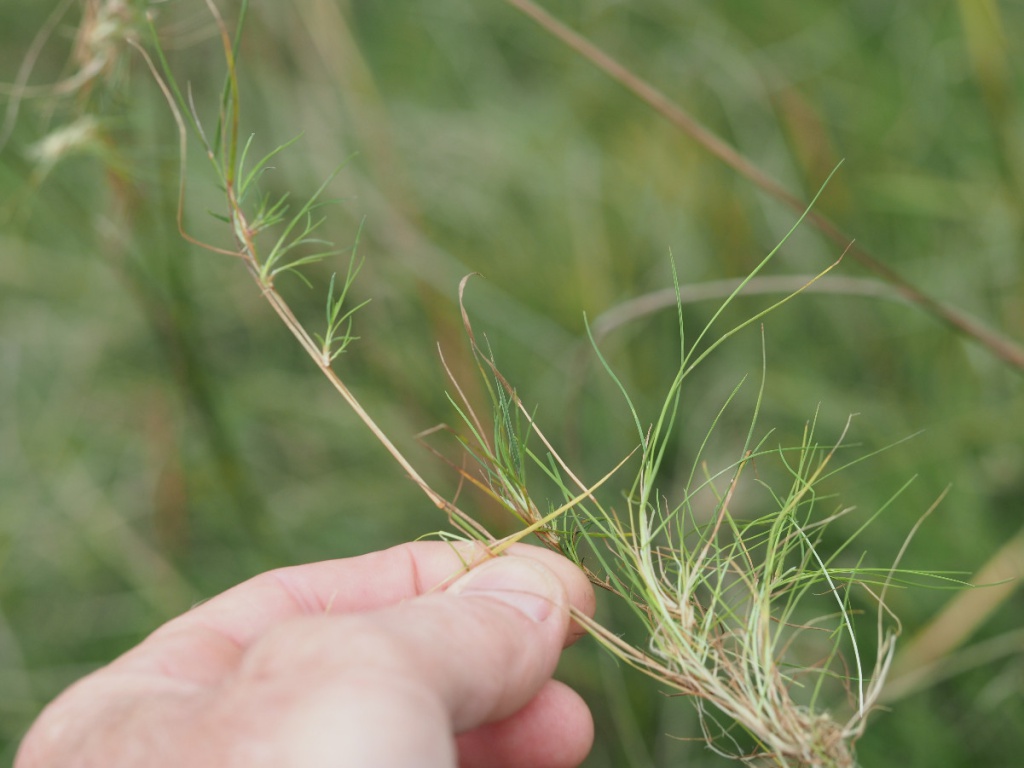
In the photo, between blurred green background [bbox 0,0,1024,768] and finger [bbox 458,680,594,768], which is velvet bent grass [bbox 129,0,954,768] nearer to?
finger [bbox 458,680,594,768]

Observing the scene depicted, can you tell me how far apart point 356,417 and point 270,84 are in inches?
18.8

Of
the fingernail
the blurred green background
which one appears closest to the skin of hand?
the fingernail

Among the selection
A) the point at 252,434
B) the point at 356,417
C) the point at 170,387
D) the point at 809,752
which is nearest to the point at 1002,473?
the point at 809,752

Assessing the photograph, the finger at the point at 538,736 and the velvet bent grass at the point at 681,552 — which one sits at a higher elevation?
the velvet bent grass at the point at 681,552

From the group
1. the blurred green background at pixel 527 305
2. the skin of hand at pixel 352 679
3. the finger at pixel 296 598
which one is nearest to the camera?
the skin of hand at pixel 352 679

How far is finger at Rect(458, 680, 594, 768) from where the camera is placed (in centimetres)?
53

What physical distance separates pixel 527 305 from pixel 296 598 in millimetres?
586

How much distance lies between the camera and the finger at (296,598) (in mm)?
435

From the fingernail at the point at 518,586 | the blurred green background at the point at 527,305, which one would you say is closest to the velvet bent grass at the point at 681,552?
the fingernail at the point at 518,586

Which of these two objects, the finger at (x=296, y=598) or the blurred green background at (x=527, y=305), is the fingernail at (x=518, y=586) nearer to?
the finger at (x=296, y=598)

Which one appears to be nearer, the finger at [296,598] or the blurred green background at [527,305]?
the finger at [296,598]

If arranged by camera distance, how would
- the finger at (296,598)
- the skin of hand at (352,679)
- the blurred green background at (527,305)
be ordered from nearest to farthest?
1. the skin of hand at (352,679)
2. the finger at (296,598)
3. the blurred green background at (527,305)

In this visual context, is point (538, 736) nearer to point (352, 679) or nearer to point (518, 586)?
point (518, 586)

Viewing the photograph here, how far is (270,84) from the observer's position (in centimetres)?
115
